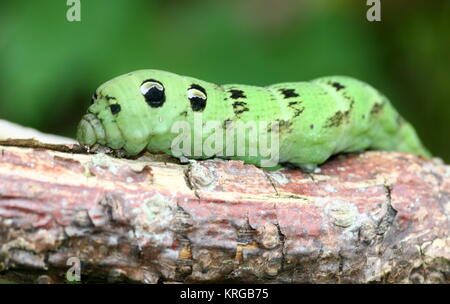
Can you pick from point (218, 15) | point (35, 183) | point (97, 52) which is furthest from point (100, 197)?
point (218, 15)

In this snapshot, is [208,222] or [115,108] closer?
[208,222]

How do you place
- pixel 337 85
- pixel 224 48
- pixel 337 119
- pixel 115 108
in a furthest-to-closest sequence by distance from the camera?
pixel 224 48, pixel 337 85, pixel 337 119, pixel 115 108

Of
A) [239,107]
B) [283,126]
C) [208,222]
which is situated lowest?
[208,222]

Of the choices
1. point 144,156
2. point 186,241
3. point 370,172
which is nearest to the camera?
point 186,241

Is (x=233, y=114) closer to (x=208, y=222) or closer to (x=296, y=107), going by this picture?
(x=296, y=107)

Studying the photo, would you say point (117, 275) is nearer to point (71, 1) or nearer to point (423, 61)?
point (71, 1)

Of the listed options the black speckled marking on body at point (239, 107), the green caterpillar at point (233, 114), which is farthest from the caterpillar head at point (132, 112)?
the black speckled marking on body at point (239, 107)

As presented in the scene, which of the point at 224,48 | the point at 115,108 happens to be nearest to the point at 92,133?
the point at 115,108

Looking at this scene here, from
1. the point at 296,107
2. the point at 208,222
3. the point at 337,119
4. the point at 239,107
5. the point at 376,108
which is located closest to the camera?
the point at 208,222
